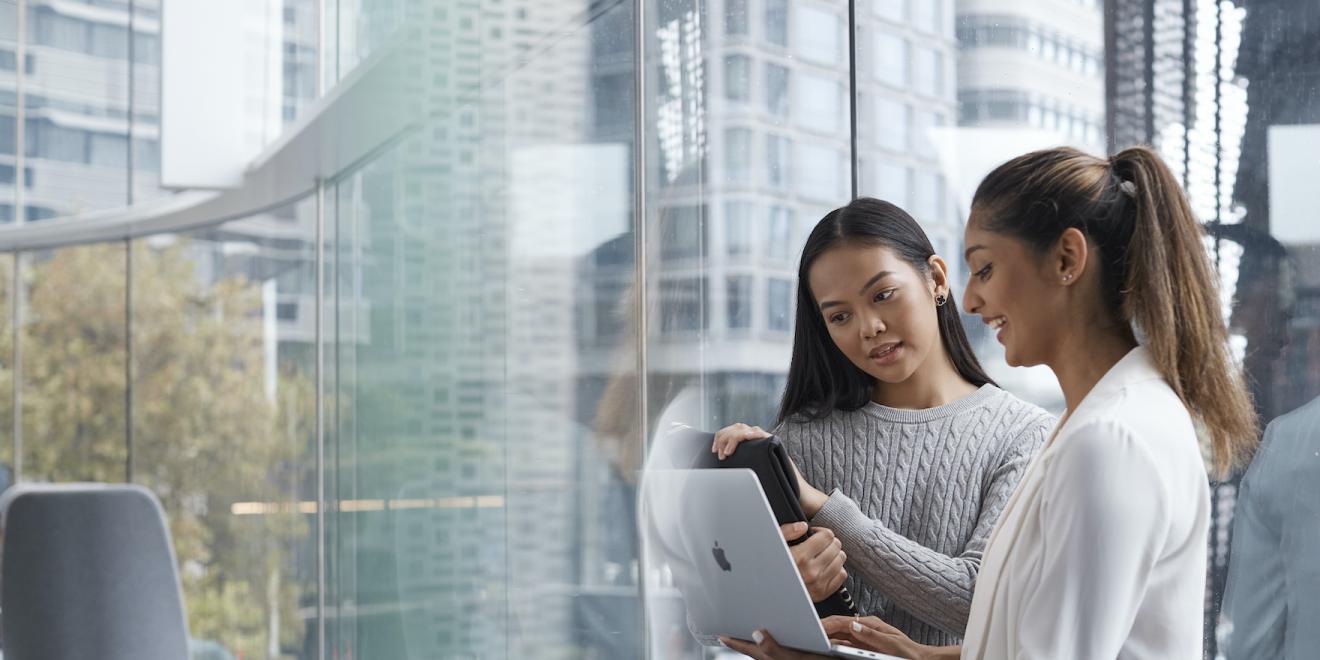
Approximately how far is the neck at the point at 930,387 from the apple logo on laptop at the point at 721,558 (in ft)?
1.34

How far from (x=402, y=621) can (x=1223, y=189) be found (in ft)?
10.2

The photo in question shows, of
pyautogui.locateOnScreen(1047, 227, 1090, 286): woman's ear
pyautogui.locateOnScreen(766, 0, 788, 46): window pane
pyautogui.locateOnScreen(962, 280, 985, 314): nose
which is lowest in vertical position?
pyautogui.locateOnScreen(962, 280, 985, 314): nose

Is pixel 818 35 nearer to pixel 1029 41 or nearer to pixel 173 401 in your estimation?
pixel 1029 41

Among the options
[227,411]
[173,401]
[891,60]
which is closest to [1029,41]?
[891,60]

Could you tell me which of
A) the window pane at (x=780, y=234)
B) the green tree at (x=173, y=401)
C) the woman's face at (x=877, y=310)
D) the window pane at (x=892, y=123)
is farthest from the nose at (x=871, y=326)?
the green tree at (x=173, y=401)

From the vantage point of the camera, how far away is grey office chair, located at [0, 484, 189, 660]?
289 centimetres

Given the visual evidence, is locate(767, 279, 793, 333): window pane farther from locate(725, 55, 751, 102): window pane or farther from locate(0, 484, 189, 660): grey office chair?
locate(0, 484, 189, 660): grey office chair

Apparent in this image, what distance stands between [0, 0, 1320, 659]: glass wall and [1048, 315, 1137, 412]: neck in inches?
24.6

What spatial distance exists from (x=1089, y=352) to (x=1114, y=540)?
0.24 metres

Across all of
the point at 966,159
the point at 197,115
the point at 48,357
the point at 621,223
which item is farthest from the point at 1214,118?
the point at 48,357

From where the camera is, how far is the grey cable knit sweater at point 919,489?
1680 millimetres

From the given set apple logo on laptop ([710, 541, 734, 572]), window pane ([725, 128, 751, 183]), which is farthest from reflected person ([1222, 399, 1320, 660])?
window pane ([725, 128, 751, 183])

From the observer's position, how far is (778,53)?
306 cm

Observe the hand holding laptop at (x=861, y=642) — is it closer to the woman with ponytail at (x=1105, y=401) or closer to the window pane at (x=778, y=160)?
the woman with ponytail at (x=1105, y=401)
